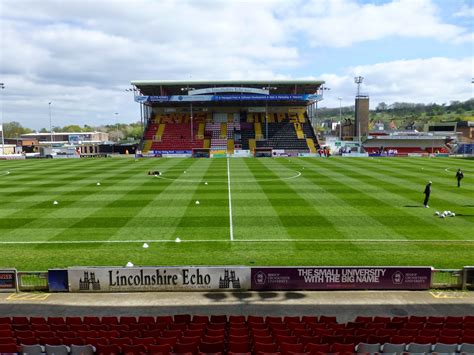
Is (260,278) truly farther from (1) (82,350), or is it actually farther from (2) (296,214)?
(2) (296,214)

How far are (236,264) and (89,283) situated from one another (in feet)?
20.1

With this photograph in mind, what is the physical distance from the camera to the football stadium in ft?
30.4

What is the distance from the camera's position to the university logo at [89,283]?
48.7 feet

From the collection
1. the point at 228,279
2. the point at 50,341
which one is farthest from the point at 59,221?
the point at 50,341

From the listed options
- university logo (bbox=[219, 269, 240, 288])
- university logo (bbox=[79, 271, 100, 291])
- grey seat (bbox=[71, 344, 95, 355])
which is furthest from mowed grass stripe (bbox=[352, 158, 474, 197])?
grey seat (bbox=[71, 344, 95, 355])

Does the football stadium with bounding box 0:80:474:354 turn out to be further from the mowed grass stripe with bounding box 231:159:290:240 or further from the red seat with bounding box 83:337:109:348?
the mowed grass stripe with bounding box 231:159:290:240

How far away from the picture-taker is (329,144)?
86938mm

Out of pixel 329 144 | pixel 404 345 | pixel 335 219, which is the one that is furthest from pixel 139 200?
pixel 329 144

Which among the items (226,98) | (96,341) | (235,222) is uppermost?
(226,98)

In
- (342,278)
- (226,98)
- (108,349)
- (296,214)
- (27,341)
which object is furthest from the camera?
(226,98)

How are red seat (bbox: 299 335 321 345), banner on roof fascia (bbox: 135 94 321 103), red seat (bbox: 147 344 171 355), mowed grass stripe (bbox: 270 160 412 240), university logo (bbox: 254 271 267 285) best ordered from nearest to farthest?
red seat (bbox: 147 344 171 355) < red seat (bbox: 299 335 321 345) < university logo (bbox: 254 271 267 285) < mowed grass stripe (bbox: 270 160 412 240) < banner on roof fascia (bbox: 135 94 321 103)

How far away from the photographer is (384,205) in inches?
1104

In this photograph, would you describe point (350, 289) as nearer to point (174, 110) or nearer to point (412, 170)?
point (412, 170)

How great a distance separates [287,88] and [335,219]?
69.4 m
